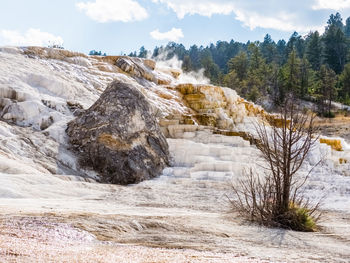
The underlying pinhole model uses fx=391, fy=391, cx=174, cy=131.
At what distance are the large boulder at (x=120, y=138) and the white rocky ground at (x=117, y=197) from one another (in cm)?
47

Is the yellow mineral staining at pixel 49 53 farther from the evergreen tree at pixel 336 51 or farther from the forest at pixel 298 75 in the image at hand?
the evergreen tree at pixel 336 51

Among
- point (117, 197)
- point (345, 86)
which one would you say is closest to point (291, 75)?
point (345, 86)

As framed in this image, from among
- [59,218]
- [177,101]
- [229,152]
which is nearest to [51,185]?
[59,218]

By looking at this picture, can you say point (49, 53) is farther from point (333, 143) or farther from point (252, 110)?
point (333, 143)

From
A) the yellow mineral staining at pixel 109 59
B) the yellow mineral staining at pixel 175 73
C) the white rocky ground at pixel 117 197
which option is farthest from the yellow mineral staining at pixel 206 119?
the yellow mineral staining at pixel 175 73

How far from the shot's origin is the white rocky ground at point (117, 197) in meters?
3.63

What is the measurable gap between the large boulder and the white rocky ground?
47 centimetres

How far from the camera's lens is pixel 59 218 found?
4535 mm

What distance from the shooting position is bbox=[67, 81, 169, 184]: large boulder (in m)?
11.2

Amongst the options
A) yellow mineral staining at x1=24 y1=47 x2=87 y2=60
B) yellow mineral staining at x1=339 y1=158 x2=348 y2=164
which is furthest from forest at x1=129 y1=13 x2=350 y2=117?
yellow mineral staining at x1=24 y1=47 x2=87 y2=60

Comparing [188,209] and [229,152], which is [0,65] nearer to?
[229,152]

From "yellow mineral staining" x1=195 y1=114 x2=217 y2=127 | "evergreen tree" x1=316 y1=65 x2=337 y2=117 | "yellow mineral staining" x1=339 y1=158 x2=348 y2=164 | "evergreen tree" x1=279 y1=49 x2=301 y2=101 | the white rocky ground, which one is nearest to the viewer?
the white rocky ground

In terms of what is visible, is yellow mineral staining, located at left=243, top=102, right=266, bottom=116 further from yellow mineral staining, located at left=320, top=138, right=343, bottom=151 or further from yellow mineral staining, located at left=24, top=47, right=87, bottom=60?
yellow mineral staining, located at left=24, top=47, right=87, bottom=60

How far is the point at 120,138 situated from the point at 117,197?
3792mm
